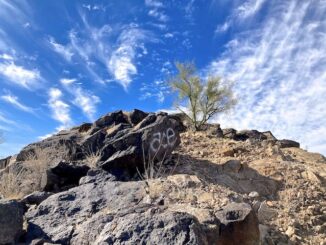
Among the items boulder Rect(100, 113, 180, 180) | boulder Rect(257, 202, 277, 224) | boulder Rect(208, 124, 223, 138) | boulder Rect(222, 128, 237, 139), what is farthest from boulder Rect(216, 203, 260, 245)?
boulder Rect(222, 128, 237, 139)

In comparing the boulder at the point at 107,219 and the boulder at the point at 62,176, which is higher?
the boulder at the point at 62,176

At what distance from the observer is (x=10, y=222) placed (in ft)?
18.8

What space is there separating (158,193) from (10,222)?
2318mm

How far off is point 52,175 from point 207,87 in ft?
38.1

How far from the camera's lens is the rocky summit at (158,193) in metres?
5.61

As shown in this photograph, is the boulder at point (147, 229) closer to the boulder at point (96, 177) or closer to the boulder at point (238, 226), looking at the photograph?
the boulder at point (238, 226)

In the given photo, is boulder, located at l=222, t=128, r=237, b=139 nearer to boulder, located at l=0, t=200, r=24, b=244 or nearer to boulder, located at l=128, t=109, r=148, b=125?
boulder, located at l=128, t=109, r=148, b=125

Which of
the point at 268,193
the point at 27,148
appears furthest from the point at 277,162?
the point at 27,148

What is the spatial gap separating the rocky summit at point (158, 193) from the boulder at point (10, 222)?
1cm

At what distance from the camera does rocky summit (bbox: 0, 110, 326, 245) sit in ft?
18.4

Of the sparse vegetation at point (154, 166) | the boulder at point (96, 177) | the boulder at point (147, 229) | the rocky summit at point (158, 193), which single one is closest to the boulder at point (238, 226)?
the rocky summit at point (158, 193)

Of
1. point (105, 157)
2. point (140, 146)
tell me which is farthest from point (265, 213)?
point (105, 157)

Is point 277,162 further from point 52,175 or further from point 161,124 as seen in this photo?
point 52,175

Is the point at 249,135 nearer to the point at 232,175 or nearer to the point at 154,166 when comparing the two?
the point at 232,175
